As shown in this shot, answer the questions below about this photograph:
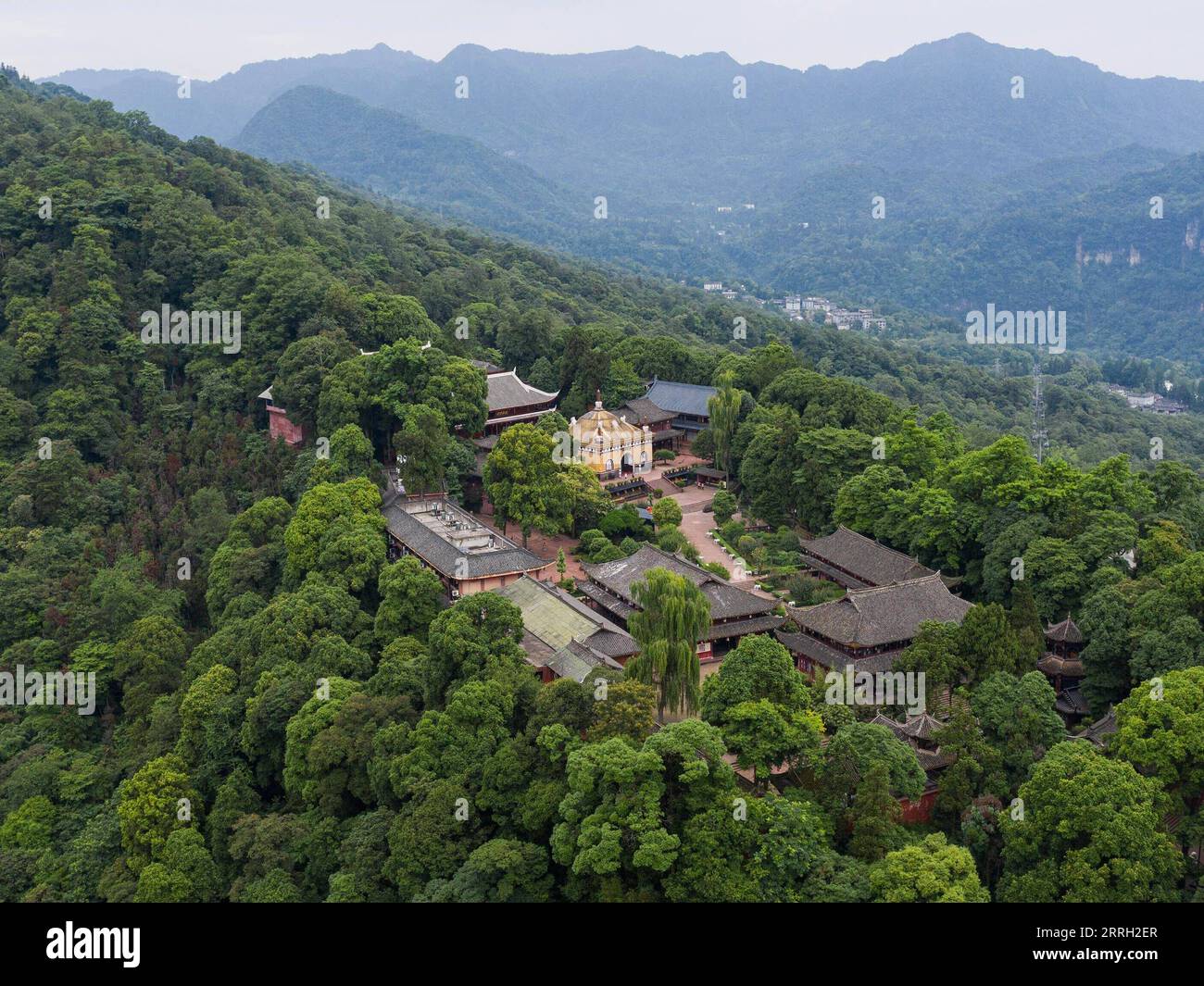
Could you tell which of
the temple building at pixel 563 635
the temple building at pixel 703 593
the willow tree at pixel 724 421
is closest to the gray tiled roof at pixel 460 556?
the temple building at pixel 563 635

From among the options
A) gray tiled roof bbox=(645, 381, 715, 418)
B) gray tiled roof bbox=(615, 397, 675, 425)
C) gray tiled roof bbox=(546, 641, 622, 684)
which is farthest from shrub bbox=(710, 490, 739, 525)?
gray tiled roof bbox=(546, 641, 622, 684)

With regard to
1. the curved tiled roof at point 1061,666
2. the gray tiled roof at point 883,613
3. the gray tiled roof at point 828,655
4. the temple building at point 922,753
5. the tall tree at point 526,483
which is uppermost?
the tall tree at point 526,483

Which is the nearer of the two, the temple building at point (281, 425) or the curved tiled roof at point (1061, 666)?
the curved tiled roof at point (1061, 666)

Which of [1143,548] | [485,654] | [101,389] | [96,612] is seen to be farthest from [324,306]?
[1143,548]

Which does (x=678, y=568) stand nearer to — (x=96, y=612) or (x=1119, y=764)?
(x=1119, y=764)

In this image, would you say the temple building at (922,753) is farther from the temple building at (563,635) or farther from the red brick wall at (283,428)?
the red brick wall at (283,428)

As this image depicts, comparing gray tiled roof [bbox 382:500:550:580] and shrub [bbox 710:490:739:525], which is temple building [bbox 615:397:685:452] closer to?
shrub [bbox 710:490:739:525]
